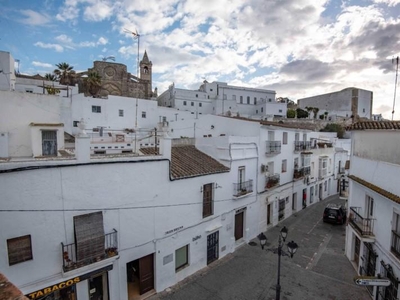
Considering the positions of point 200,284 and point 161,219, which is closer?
point 161,219

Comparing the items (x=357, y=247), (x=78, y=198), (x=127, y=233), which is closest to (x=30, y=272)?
(x=78, y=198)

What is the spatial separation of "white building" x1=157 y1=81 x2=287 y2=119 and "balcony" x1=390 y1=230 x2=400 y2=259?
3368 centimetres

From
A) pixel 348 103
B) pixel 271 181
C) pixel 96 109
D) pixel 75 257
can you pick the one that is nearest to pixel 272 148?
pixel 271 181

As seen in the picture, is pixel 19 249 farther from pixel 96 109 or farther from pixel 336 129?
pixel 336 129

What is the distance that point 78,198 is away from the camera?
8.57 m

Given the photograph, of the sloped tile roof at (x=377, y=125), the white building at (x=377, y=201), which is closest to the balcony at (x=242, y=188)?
the white building at (x=377, y=201)

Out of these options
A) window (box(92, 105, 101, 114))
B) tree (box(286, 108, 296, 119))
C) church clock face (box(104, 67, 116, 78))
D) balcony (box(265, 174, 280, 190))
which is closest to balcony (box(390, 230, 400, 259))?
balcony (box(265, 174, 280, 190))

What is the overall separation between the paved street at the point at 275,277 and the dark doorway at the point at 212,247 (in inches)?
15.4

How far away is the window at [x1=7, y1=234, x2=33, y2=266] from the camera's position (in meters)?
7.29

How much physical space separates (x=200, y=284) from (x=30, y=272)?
25.1 ft

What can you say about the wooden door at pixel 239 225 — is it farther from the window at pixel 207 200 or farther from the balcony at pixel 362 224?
the balcony at pixel 362 224

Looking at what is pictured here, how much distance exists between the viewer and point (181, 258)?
12.2m

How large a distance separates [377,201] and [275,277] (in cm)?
645

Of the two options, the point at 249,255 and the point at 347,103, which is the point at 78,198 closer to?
the point at 249,255
